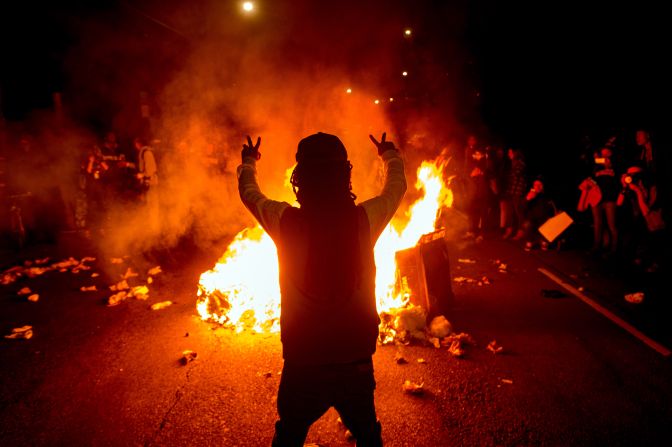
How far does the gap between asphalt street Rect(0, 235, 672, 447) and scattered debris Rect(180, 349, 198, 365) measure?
7 cm

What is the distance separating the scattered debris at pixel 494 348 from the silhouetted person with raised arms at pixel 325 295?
108 inches

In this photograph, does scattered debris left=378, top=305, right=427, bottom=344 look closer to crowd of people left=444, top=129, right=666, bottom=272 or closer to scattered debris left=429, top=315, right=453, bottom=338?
scattered debris left=429, top=315, right=453, bottom=338

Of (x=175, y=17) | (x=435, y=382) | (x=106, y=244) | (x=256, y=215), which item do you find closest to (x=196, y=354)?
(x=435, y=382)

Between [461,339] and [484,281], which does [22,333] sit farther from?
[484,281]

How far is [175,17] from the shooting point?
Result: 9867 millimetres

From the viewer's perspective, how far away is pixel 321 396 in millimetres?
1928

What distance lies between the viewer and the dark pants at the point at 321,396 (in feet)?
6.24

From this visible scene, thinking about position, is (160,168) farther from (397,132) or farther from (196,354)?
(196,354)

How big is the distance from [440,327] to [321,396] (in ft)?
9.94

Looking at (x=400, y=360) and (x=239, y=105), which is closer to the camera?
(x=400, y=360)

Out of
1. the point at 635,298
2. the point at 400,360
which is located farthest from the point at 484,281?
the point at 400,360

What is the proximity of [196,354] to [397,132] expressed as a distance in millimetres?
9628

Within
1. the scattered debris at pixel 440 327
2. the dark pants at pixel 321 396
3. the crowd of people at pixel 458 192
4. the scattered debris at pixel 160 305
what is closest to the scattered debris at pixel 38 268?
the crowd of people at pixel 458 192

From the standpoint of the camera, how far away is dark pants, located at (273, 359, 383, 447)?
6.24 feet
